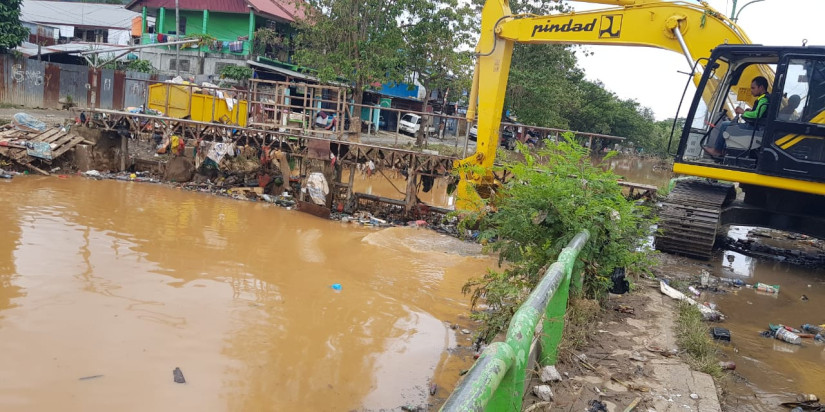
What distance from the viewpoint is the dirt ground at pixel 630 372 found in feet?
10.9

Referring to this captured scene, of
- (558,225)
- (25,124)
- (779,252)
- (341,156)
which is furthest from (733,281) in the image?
(25,124)

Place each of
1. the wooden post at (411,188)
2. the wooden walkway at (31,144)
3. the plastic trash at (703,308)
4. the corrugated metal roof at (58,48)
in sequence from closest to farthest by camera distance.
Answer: the plastic trash at (703,308) → the wooden post at (411,188) → the wooden walkway at (31,144) → the corrugated metal roof at (58,48)

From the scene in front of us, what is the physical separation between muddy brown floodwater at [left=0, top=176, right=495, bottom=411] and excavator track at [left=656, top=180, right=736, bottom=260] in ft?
9.37

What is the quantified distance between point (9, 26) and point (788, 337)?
29353mm

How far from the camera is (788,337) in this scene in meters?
5.49

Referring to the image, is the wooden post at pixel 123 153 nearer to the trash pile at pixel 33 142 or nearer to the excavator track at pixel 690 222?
the trash pile at pixel 33 142

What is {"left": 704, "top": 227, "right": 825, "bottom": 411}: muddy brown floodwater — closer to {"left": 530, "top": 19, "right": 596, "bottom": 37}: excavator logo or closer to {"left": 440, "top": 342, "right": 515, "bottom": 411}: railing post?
{"left": 440, "top": 342, "right": 515, "bottom": 411}: railing post

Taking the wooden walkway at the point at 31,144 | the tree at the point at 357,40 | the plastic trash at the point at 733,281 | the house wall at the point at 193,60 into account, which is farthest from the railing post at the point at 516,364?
the house wall at the point at 193,60

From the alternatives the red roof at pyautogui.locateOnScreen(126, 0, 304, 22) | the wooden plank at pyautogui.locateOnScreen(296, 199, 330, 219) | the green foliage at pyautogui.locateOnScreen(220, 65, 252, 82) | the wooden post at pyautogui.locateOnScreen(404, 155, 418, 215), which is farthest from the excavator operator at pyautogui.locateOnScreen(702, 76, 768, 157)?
the red roof at pyautogui.locateOnScreen(126, 0, 304, 22)

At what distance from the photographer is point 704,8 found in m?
8.41

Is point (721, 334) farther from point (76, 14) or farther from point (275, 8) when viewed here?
point (76, 14)

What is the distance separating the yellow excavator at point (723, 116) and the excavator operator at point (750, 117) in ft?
0.14

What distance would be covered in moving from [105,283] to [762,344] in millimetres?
7375

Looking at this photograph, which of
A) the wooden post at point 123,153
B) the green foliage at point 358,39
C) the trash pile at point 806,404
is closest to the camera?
the trash pile at point 806,404
